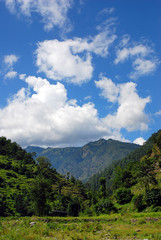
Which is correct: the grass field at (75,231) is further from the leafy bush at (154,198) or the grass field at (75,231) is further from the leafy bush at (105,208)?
the leafy bush at (105,208)

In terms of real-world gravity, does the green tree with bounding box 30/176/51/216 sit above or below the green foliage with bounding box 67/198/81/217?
above

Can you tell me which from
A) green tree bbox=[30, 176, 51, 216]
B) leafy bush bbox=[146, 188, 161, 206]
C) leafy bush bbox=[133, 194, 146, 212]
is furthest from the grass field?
green tree bbox=[30, 176, 51, 216]

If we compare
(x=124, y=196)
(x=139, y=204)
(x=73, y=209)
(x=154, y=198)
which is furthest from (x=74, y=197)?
(x=154, y=198)

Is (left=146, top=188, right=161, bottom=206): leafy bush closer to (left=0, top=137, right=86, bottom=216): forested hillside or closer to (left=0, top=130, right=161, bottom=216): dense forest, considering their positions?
(left=0, top=130, right=161, bottom=216): dense forest

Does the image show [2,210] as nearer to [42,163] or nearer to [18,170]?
[18,170]

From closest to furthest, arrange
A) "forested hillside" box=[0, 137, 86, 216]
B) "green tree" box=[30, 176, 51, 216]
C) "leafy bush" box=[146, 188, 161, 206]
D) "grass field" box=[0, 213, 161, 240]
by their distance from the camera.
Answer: "grass field" box=[0, 213, 161, 240]
"leafy bush" box=[146, 188, 161, 206]
"green tree" box=[30, 176, 51, 216]
"forested hillside" box=[0, 137, 86, 216]

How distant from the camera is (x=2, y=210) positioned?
252ft

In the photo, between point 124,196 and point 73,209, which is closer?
point 124,196

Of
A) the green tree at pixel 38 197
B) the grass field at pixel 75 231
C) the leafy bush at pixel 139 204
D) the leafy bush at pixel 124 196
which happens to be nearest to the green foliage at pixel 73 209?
the leafy bush at pixel 124 196

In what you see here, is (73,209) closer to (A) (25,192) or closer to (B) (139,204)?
(B) (139,204)

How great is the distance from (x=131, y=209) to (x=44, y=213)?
30086 mm

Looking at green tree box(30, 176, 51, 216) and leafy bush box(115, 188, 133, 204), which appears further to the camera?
leafy bush box(115, 188, 133, 204)

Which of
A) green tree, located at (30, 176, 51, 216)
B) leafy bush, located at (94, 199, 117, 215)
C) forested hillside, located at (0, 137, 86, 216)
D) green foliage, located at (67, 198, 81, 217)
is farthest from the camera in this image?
green foliage, located at (67, 198, 81, 217)

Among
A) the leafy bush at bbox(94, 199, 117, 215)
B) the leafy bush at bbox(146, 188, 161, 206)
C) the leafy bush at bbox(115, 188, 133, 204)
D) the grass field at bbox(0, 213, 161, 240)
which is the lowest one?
the leafy bush at bbox(94, 199, 117, 215)
